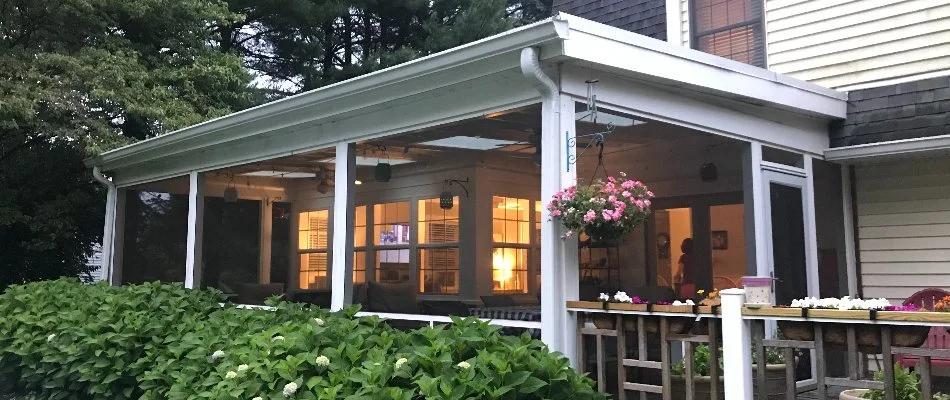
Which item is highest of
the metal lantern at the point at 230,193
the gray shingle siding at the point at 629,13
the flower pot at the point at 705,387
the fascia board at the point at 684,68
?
the gray shingle siding at the point at 629,13

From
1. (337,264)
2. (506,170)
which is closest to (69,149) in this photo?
(506,170)

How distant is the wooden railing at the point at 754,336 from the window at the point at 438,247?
544 centimetres

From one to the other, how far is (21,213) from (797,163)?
10755mm

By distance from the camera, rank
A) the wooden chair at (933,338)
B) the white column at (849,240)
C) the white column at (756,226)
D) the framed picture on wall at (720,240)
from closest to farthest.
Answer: the wooden chair at (933,338) < the white column at (756,226) < the white column at (849,240) < the framed picture on wall at (720,240)

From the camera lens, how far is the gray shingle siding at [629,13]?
8.28 m

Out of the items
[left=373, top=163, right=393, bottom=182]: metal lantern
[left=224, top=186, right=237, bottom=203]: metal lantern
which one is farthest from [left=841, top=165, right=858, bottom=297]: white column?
[left=224, top=186, right=237, bottom=203]: metal lantern

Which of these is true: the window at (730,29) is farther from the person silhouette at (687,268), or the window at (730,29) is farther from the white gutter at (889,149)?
the person silhouette at (687,268)

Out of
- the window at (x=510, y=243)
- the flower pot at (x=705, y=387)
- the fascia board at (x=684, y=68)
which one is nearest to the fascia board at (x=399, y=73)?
the fascia board at (x=684, y=68)

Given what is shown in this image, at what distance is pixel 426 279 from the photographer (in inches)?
398

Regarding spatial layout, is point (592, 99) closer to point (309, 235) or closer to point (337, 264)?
point (337, 264)

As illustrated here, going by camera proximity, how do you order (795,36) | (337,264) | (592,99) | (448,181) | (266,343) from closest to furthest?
(266,343) → (592,99) → (337,264) → (795,36) → (448,181)

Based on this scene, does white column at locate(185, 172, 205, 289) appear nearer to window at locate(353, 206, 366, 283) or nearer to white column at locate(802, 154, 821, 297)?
window at locate(353, 206, 366, 283)

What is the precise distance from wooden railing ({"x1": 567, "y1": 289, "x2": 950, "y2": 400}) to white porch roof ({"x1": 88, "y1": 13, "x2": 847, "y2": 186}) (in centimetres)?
131

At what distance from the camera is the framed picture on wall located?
968cm
